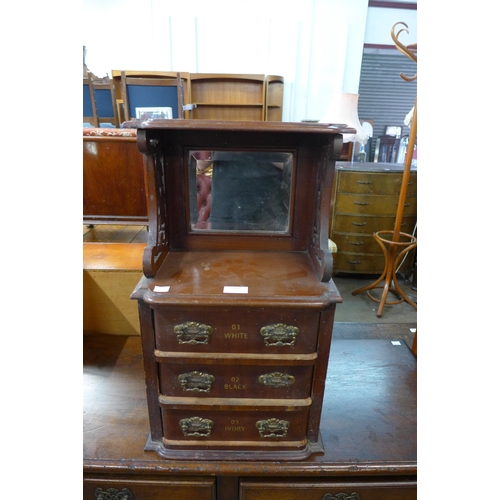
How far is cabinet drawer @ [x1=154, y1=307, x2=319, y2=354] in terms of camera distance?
89 centimetres

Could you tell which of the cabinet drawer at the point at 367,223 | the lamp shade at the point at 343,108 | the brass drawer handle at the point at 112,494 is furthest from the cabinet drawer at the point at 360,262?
the brass drawer handle at the point at 112,494

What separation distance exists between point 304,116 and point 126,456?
4.24 metres

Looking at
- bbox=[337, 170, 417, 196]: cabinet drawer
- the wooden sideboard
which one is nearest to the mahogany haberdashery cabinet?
the wooden sideboard

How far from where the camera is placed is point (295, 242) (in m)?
1.12

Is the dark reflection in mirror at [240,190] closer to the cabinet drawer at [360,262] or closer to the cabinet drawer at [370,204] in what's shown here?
the cabinet drawer at [370,204]

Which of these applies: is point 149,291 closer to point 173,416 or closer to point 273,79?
point 173,416

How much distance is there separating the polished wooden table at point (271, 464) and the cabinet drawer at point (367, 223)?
1.84m

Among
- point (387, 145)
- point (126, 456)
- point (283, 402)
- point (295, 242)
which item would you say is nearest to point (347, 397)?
point (283, 402)

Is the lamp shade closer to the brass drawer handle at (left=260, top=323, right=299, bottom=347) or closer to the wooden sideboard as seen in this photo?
the wooden sideboard

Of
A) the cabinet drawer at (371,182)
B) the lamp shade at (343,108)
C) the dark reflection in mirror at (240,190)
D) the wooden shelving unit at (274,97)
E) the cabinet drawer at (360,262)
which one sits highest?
the wooden shelving unit at (274,97)

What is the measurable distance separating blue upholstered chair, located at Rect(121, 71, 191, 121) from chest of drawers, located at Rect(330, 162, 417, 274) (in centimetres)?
148

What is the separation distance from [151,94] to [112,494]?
2843 millimetres

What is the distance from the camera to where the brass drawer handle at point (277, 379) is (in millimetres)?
955

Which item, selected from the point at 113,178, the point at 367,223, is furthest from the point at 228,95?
the point at 113,178
